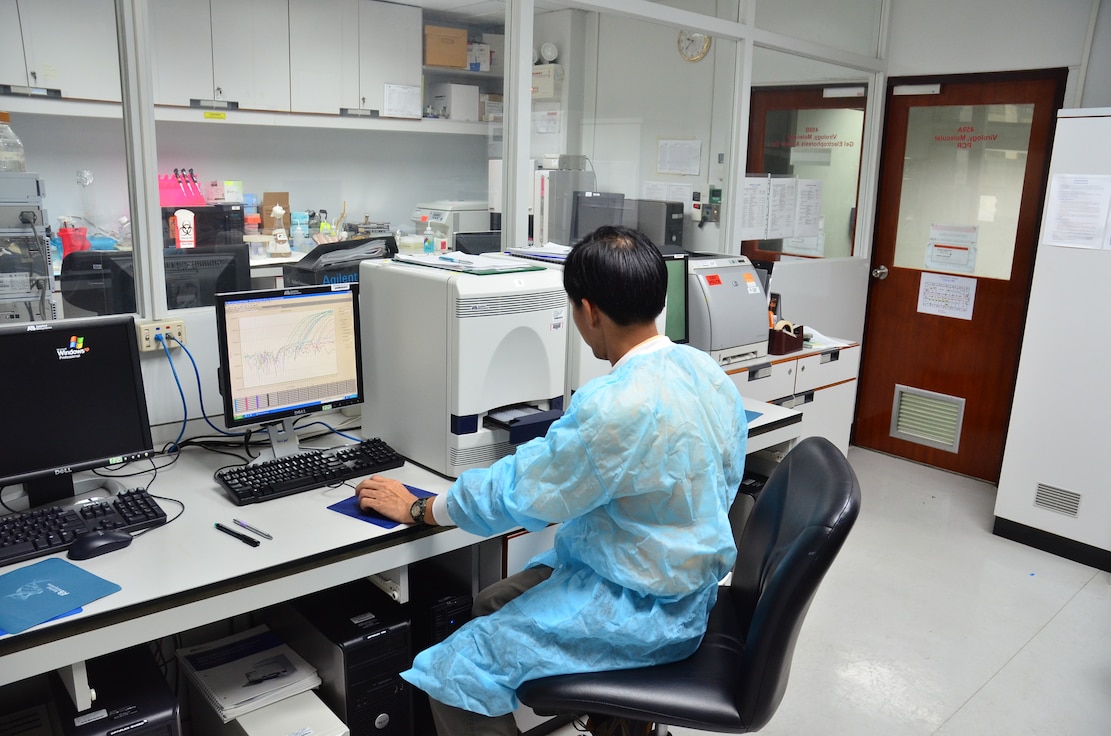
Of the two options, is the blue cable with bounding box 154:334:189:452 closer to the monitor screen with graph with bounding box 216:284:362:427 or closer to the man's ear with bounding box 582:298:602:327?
the monitor screen with graph with bounding box 216:284:362:427

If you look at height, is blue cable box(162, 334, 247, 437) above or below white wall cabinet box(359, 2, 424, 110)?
below

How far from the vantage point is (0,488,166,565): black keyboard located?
4.98 ft

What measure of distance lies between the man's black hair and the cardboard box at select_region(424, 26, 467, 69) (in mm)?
2802

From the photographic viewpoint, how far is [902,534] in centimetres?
354

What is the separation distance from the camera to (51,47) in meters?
3.87

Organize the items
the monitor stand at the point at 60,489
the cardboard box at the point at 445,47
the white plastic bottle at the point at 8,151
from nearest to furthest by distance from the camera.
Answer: the monitor stand at the point at 60,489 < the white plastic bottle at the point at 8,151 < the cardboard box at the point at 445,47

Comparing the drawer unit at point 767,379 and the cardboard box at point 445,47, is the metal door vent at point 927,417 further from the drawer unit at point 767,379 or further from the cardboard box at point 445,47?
the cardboard box at point 445,47

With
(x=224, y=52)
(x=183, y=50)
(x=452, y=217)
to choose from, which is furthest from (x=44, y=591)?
(x=224, y=52)

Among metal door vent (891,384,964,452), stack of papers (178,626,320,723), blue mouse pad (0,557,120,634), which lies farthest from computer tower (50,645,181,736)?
metal door vent (891,384,964,452)

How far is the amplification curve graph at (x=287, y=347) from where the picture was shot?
75.6 inches

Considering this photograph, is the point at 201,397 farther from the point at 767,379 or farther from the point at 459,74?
the point at 459,74

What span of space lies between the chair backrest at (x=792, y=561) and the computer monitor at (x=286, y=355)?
44.0 inches

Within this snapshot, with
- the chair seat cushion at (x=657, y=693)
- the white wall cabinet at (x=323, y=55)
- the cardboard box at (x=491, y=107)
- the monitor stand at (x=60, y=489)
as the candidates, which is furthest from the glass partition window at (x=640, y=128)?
the chair seat cushion at (x=657, y=693)

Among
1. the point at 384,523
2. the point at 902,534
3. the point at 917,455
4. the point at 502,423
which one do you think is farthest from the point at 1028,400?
the point at 384,523
